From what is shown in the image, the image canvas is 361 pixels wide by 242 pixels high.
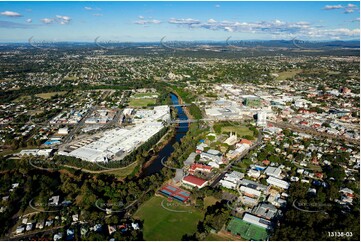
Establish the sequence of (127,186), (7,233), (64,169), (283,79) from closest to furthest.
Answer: (7,233), (127,186), (64,169), (283,79)

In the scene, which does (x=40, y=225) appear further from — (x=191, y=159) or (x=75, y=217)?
(x=191, y=159)

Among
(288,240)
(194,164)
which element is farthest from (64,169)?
(288,240)

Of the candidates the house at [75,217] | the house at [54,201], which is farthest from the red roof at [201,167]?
the house at [54,201]

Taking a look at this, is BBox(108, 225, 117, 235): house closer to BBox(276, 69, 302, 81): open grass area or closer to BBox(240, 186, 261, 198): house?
BBox(240, 186, 261, 198): house

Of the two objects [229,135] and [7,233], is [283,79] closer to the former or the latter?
[229,135]

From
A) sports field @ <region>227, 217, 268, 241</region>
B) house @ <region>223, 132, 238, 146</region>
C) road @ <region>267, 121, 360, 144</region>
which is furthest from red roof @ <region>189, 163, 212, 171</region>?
road @ <region>267, 121, 360, 144</region>
